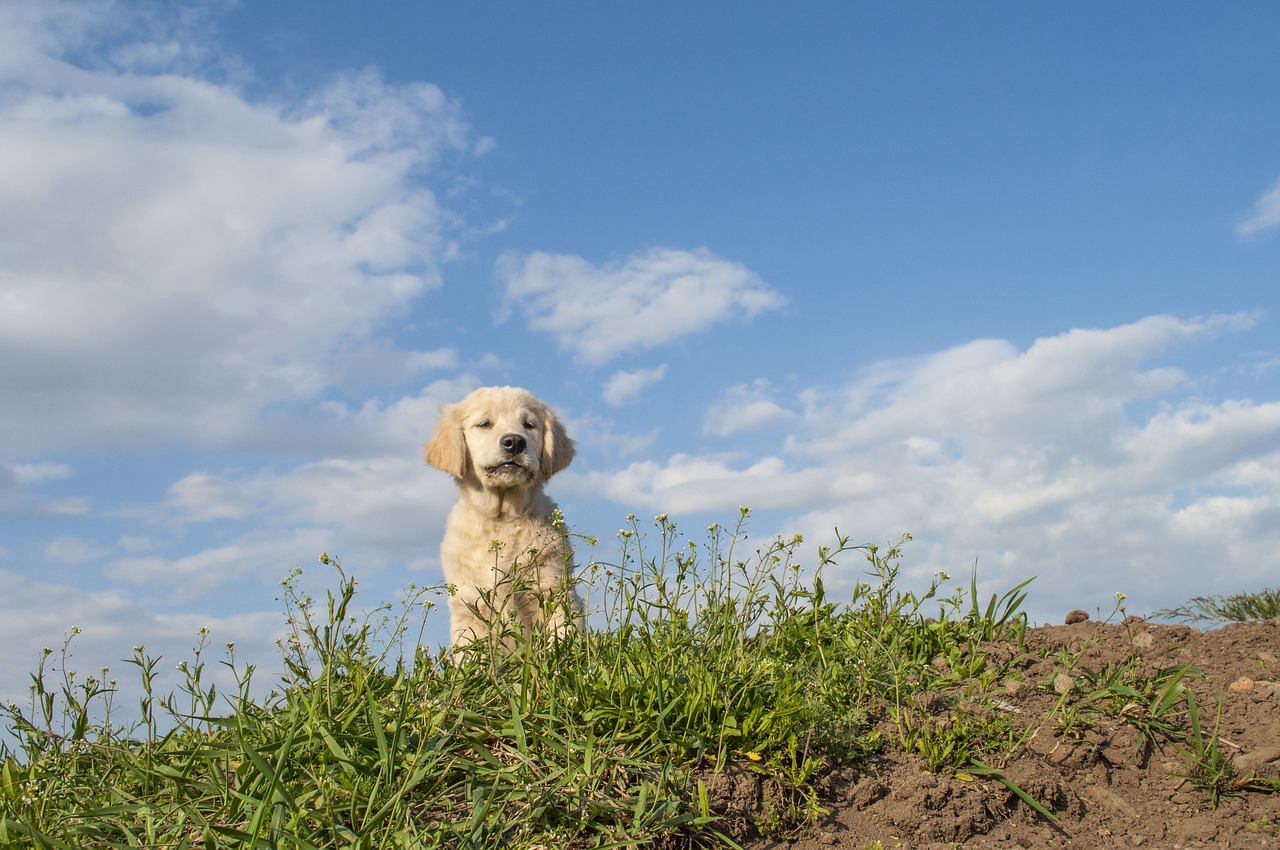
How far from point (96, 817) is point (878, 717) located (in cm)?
312

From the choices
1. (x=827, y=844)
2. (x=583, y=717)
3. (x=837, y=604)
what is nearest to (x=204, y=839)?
(x=583, y=717)

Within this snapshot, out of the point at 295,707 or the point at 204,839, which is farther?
the point at 295,707

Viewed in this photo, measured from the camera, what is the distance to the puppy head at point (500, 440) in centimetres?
736

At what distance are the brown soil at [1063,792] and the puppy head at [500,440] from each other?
3937 millimetres

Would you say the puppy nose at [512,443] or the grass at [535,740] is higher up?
the puppy nose at [512,443]

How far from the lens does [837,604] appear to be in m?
5.30

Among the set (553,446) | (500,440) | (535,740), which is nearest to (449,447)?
(500,440)

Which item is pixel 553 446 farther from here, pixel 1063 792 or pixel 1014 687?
pixel 1063 792

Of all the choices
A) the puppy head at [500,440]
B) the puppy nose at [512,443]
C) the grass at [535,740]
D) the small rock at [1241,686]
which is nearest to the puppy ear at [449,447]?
the puppy head at [500,440]

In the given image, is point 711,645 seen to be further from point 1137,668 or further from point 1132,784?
point 1137,668

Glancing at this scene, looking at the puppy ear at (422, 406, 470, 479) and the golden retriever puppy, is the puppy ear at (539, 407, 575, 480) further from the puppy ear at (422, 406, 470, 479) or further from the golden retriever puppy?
the puppy ear at (422, 406, 470, 479)

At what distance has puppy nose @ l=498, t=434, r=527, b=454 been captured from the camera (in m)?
7.36

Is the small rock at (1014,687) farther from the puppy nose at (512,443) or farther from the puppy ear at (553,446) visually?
the puppy ear at (553,446)

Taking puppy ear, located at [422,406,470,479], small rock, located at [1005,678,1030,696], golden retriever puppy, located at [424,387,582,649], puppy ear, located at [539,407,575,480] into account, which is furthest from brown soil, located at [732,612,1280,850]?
puppy ear, located at [422,406,470,479]
